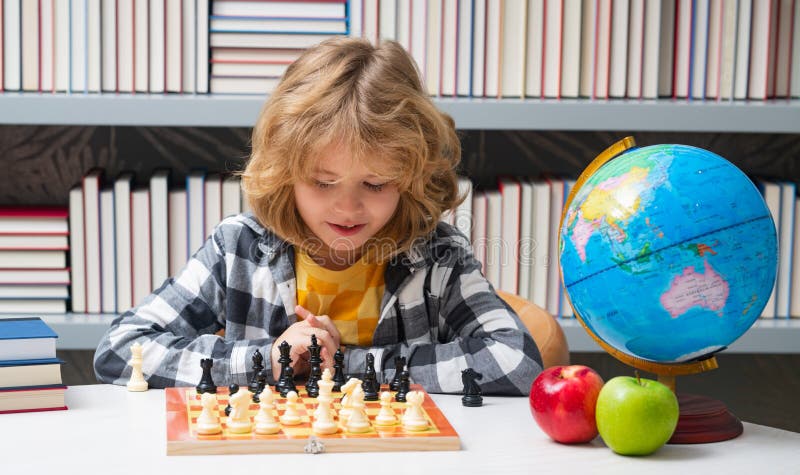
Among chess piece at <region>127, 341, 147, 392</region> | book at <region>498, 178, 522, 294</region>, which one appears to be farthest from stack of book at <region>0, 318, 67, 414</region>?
book at <region>498, 178, 522, 294</region>

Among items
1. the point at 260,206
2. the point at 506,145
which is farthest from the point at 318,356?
the point at 506,145

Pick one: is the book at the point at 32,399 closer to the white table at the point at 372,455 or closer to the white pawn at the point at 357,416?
the white table at the point at 372,455

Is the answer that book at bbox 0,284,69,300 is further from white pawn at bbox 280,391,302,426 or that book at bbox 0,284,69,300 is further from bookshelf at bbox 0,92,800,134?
white pawn at bbox 280,391,302,426

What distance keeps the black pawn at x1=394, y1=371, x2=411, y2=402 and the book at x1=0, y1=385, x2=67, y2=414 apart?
0.47m

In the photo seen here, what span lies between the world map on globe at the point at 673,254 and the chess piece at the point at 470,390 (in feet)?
0.79

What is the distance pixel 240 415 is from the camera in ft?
3.99

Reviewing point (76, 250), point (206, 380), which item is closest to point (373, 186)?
point (206, 380)

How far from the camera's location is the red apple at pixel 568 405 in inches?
47.2

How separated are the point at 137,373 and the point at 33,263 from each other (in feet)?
2.96

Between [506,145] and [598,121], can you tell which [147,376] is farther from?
[506,145]

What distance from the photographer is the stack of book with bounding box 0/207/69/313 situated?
226cm

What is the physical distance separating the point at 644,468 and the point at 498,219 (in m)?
1.25

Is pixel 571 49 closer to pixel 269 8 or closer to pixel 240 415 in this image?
pixel 269 8

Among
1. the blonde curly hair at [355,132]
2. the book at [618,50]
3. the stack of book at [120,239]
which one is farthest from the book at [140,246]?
the book at [618,50]
